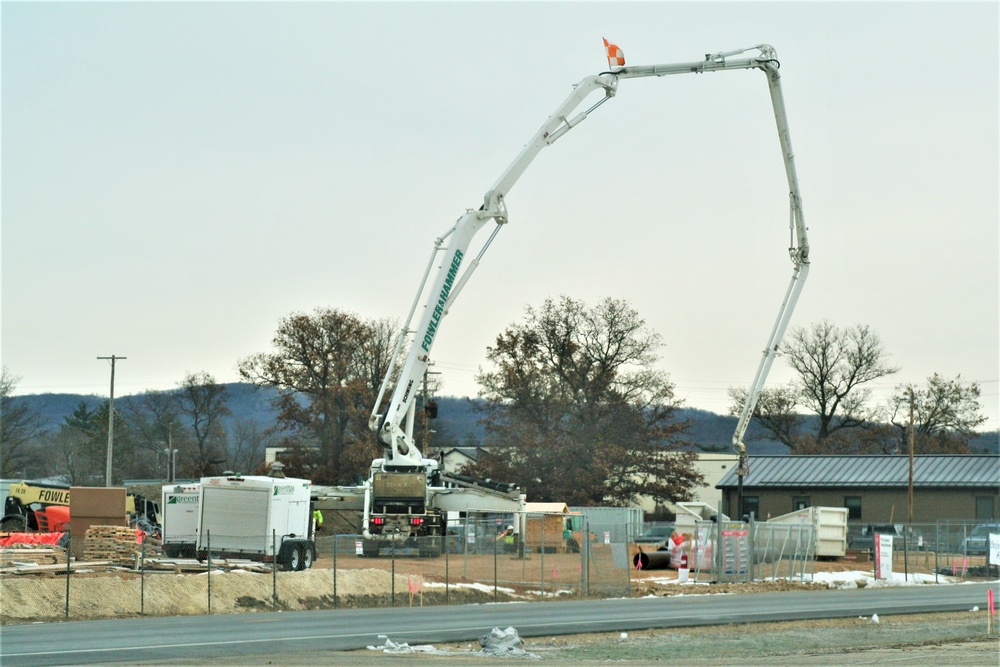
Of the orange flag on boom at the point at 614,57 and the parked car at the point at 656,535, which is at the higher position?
the orange flag on boom at the point at 614,57

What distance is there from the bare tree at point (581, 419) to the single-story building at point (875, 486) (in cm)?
652

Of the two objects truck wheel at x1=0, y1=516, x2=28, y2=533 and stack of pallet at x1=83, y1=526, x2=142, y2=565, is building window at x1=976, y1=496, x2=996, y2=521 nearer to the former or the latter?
truck wheel at x1=0, y1=516, x2=28, y2=533

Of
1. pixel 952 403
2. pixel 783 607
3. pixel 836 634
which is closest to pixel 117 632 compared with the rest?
pixel 836 634

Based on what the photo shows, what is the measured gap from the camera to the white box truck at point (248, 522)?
34.9m

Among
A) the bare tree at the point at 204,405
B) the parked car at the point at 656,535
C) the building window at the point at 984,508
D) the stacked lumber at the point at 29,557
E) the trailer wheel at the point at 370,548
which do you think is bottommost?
the parked car at the point at 656,535

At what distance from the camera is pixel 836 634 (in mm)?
25172

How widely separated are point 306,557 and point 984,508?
46242 mm

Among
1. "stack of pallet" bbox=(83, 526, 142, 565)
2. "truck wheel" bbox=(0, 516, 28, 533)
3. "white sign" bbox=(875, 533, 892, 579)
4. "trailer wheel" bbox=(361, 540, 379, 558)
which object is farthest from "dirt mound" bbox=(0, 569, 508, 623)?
"truck wheel" bbox=(0, 516, 28, 533)

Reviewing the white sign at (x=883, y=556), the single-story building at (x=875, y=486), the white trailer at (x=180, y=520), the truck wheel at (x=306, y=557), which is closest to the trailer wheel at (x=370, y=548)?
the truck wheel at (x=306, y=557)

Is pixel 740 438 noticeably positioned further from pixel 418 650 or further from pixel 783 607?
pixel 418 650

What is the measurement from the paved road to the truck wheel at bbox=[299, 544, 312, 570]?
452 cm

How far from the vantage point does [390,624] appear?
86.6ft

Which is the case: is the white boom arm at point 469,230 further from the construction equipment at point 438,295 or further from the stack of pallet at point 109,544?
the stack of pallet at point 109,544

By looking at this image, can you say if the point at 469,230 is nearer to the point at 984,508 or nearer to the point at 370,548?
the point at 370,548
